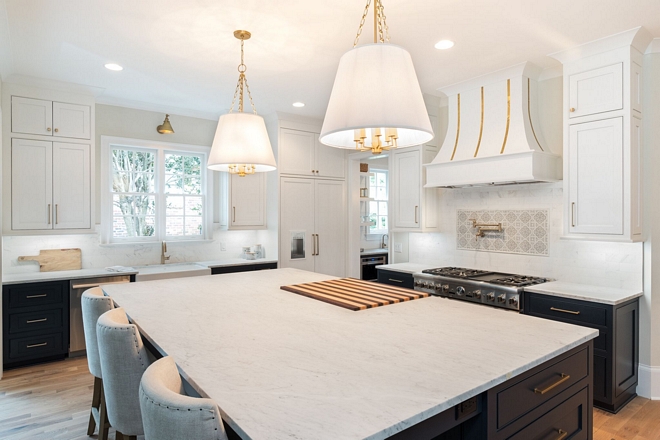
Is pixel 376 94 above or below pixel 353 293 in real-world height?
above

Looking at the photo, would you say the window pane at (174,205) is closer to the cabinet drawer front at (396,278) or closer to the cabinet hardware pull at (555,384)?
the cabinet drawer front at (396,278)

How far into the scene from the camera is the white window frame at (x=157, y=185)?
177 inches

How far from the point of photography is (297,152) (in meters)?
5.15

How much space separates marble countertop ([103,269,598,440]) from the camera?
0.96 m

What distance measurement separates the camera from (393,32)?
2.83 m

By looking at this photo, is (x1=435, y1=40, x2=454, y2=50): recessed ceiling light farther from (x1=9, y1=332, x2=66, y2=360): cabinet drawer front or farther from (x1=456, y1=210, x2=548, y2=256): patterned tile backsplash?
(x1=9, y1=332, x2=66, y2=360): cabinet drawer front

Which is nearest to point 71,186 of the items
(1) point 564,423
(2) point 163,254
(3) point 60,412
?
(2) point 163,254

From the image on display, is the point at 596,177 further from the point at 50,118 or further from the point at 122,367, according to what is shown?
the point at 50,118

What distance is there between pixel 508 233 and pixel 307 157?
2.57 m

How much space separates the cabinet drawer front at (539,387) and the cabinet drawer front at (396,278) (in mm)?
2496

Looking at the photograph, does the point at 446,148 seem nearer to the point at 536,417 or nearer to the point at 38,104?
the point at 536,417

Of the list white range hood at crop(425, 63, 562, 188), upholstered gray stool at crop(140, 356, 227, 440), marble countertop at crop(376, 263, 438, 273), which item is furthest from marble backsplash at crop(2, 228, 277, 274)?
upholstered gray stool at crop(140, 356, 227, 440)

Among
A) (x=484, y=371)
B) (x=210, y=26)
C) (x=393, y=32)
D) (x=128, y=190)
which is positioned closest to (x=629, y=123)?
(x=393, y=32)

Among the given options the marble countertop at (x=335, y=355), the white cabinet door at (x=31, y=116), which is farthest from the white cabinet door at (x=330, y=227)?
the marble countertop at (x=335, y=355)
